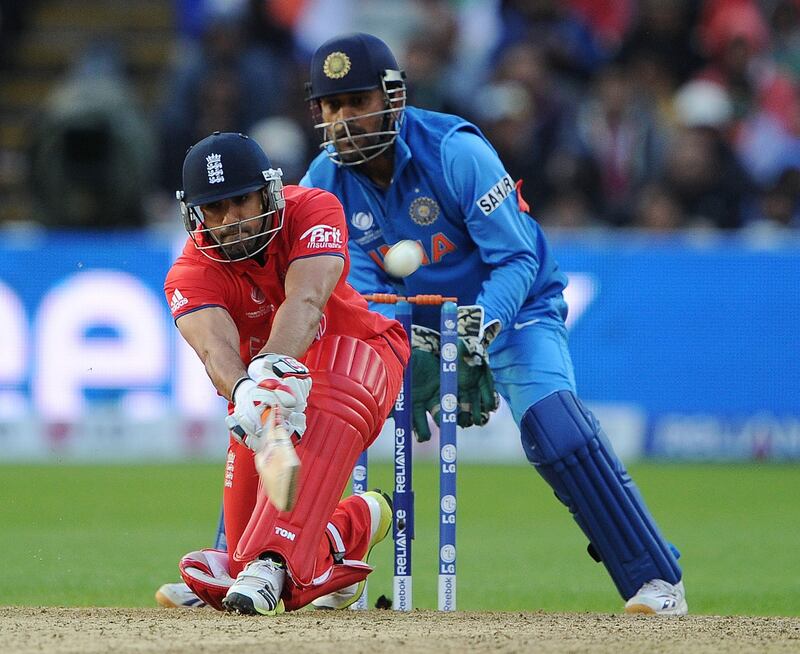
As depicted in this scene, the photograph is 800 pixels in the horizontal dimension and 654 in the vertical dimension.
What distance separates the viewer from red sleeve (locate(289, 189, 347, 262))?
18.6 ft

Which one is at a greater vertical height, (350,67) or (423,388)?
(350,67)

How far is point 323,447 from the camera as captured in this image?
5.57m

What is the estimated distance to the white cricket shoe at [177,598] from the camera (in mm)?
6355

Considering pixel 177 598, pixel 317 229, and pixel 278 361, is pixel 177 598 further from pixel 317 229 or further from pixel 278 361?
pixel 317 229

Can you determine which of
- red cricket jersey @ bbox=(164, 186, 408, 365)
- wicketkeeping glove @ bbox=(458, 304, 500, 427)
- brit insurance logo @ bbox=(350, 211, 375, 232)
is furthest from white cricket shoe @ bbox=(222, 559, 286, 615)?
brit insurance logo @ bbox=(350, 211, 375, 232)

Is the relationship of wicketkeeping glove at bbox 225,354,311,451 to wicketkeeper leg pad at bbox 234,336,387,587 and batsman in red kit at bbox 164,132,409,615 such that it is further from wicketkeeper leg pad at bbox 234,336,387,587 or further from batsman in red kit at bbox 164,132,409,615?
wicketkeeper leg pad at bbox 234,336,387,587

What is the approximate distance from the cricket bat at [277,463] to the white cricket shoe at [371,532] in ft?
2.64

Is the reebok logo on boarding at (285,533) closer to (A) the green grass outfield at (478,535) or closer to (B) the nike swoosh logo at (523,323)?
(A) the green grass outfield at (478,535)

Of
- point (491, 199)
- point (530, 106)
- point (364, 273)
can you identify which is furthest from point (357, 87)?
point (530, 106)

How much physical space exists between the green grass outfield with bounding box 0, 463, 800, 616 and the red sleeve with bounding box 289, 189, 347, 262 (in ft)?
6.19

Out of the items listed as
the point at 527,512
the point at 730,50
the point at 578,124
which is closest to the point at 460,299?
the point at 527,512

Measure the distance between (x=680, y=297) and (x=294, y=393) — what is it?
776cm

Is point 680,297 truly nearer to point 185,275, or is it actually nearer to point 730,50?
point 730,50

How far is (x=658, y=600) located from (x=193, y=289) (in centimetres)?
223
